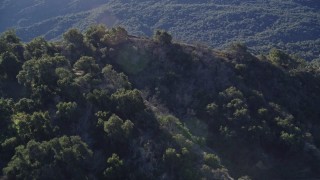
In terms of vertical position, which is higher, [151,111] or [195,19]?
[151,111]

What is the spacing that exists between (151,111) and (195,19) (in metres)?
112

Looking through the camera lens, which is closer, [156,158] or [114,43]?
[156,158]

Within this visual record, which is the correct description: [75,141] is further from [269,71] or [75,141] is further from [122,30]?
[269,71]

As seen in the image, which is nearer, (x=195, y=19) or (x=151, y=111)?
(x=151, y=111)

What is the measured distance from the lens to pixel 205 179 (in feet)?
156

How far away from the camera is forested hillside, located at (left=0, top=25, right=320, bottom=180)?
47.9 meters

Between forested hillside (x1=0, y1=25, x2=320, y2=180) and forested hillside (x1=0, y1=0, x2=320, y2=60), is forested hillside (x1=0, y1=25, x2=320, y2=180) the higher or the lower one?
the higher one

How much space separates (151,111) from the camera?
55031mm

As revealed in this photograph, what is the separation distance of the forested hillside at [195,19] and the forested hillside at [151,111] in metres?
72.3

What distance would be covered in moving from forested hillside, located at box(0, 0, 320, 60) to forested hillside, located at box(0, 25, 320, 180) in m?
72.3

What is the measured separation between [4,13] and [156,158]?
152 m

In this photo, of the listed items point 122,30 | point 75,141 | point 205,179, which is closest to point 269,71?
point 122,30

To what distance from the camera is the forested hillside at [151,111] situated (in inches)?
1886

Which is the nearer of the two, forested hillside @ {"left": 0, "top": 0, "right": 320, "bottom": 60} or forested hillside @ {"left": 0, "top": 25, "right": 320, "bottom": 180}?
forested hillside @ {"left": 0, "top": 25, "right": 320, "bottom": 180}
